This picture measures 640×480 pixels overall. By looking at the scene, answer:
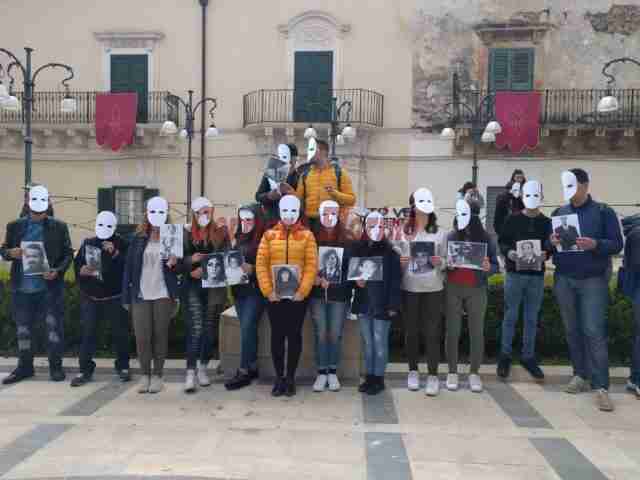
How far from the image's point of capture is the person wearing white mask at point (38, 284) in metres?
6.74

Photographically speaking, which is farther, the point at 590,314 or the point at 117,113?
the point at 117,113

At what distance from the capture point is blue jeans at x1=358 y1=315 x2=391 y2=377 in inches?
247

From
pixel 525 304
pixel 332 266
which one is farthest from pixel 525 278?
pixel 332 266

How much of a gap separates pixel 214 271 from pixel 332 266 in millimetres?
1143

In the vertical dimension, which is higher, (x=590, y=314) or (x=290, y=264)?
(x=290, y=264)

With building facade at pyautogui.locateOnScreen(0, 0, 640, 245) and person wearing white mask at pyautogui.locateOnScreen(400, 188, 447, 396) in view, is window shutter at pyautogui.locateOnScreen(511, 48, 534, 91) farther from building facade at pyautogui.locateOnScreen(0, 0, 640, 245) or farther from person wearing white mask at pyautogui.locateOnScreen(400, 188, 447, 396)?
person wearing white mask at pyautogui.locateOnScreen(400, 188, 447, 396)

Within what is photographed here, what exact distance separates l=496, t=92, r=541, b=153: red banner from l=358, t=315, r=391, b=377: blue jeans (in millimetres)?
13447

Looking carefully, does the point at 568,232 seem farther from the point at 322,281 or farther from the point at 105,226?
the point at 105,226

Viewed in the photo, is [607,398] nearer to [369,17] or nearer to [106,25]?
[369,17]

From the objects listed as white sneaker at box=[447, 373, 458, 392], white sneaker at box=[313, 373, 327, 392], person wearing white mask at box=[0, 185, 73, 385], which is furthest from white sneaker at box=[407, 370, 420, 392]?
person wearing white mask at box=[0, 185, 73, 385]

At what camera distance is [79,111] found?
19891mm

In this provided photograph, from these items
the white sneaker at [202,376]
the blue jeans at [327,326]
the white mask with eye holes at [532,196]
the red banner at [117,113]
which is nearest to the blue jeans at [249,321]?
the white sneaker at [202,376]

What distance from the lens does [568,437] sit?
511 centimetres

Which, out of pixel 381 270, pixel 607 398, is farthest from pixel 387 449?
pixel 607 398
